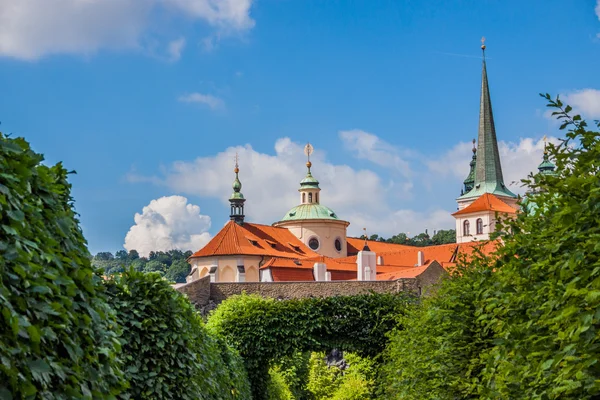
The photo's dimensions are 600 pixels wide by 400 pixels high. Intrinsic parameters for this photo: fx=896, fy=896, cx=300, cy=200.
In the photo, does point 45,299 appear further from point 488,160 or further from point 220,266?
point 488,160

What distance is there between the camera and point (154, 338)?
9.86 metres

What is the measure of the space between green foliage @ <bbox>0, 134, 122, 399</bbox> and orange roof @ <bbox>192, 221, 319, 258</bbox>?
6809cm

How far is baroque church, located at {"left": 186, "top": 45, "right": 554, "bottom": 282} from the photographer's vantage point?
67.9m

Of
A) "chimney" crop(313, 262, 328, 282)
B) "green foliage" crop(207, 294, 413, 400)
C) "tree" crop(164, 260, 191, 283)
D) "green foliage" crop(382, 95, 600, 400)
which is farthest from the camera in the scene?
"tree" crop(164, 260, 191, 283)

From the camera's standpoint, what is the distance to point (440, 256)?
72.5 meters

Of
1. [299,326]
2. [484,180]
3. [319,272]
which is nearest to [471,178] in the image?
[484,180]

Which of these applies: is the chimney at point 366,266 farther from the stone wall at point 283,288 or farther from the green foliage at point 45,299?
the green foliage at point 45,299

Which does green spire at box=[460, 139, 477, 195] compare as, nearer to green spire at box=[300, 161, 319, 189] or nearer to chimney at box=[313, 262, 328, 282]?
green spire at box=[300, 161, 319, 189]

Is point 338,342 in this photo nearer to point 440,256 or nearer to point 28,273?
point 28,273

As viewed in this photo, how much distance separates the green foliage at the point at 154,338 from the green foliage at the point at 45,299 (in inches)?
112

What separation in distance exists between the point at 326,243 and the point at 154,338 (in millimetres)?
80242

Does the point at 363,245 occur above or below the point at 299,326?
above

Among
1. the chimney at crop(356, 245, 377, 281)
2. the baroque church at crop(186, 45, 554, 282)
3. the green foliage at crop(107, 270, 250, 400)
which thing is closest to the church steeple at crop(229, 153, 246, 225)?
the baroque church at crop(186, 45, 554, 282)

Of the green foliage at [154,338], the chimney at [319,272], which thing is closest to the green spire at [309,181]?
the chimney at [319,272]
